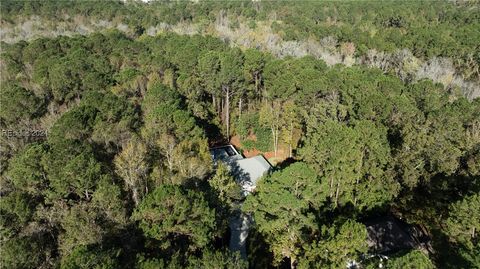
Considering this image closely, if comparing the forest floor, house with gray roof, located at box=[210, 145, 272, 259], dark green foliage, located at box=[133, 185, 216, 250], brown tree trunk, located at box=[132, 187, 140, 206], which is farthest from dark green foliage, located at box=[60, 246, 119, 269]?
the forest floor

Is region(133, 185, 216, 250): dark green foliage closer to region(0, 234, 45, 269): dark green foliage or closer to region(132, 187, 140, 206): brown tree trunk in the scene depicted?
region(132, 187, 140, 206): brown tree trunk

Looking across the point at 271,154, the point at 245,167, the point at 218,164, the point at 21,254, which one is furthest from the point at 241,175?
the point at 21,254

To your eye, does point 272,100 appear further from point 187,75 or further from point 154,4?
point 154,4

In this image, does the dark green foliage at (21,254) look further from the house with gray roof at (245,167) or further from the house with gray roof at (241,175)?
the house with gray roof at (245,167)

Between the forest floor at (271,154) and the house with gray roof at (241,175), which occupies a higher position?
the house with gray roof at (241,175)

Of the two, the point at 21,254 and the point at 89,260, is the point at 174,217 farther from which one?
the point at 21,254

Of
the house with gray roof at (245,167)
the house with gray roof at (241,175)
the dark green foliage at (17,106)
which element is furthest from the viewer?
the dark green foliage at (17,106)

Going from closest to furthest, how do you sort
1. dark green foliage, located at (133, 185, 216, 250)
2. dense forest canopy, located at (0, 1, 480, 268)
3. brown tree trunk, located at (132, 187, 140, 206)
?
dark green foliage, located at (133, 185, 216, 250), dense forest canopy, located at (0, 1, 480, 268), brown tree trunk, located at (132, 187, 140, 206)

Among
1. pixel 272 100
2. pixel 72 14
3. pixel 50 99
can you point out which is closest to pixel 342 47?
pixel 272 100

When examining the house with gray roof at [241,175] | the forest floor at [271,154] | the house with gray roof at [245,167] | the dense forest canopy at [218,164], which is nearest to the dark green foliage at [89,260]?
the dense forest canopy at [218,164]
